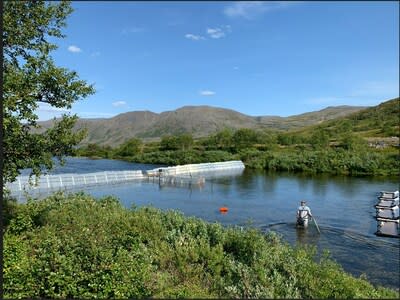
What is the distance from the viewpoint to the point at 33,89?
1396 cm

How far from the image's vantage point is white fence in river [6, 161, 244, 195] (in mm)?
35812

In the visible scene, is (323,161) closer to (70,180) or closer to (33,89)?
(70,180)

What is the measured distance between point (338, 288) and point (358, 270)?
27.0 ft

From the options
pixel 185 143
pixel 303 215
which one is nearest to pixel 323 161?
pixel 303 215

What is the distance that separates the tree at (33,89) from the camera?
13541mm

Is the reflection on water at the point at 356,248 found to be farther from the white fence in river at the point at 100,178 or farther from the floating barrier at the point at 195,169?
the floating barrier at the point at 195,169

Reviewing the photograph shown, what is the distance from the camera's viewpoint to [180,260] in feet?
40.6

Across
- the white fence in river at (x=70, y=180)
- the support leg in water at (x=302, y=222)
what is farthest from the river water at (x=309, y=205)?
the white fence in river at (x=70, y=180)

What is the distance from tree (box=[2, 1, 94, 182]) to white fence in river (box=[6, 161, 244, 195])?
12.9 meters

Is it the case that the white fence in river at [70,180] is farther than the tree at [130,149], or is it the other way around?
the tree at [130,149]

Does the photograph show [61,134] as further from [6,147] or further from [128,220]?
[128,220]

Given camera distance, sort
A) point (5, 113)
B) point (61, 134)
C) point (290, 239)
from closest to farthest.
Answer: point (5, 113) < point (61, 134) < point (290, 239)

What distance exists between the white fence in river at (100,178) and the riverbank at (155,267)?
47.8 ft

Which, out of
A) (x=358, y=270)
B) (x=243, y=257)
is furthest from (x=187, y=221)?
(x=358, y=270)
